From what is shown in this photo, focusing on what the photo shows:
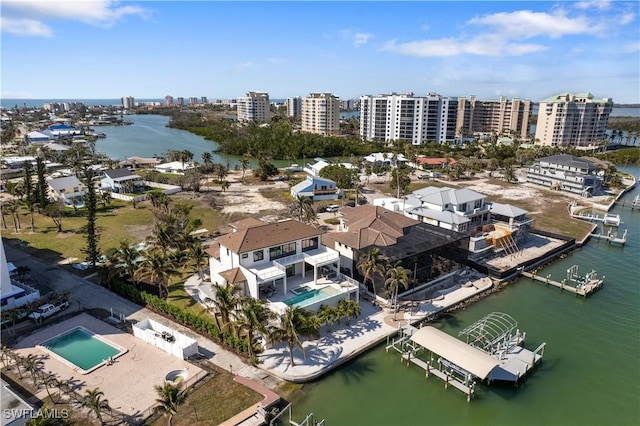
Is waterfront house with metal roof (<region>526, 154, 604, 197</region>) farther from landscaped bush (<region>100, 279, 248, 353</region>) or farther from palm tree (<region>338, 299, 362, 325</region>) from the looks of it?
landscaped bush (<region>100, 279, 248, 353</region>)

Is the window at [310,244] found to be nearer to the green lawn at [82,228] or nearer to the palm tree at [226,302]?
the palm tree at [226,302]

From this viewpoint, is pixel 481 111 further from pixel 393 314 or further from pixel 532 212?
pixel 393 314

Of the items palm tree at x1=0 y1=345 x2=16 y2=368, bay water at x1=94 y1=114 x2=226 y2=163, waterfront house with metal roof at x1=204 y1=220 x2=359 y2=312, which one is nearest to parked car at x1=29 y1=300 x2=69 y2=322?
palm tree at x1=0 y1=345 x2=16 y2=368

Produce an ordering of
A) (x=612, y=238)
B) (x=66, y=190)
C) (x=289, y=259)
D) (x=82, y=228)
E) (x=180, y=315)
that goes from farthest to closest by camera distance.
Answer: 1. (x=66, y=190)
2. (x=82, y=228)
3. (x=612, y=238)
4. (x=289, y=259)
5. (x=180, y=315)

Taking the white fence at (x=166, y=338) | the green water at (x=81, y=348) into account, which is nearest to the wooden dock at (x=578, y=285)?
the white fence at (x=166, y=338)

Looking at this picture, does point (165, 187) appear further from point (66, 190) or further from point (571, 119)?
point (571, 119)

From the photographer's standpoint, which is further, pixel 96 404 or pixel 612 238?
pixel 612 238

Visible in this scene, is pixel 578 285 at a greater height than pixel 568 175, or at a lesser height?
lesser

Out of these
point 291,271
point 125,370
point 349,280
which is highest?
point 291,271

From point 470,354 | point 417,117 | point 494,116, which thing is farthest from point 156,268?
point 494,116
